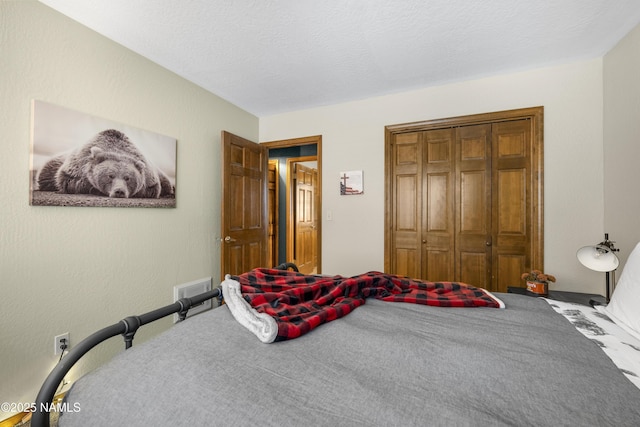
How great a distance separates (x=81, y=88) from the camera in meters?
1.99

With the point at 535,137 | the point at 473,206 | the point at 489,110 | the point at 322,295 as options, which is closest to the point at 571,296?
the point at 473,206

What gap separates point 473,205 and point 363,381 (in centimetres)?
261

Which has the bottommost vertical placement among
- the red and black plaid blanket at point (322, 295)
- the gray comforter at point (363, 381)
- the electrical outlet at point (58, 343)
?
the electrical outlet at point (58, 343)

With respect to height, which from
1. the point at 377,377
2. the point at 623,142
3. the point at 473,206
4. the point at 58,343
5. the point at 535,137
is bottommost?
the point at 58,343

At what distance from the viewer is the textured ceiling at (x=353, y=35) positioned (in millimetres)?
1838

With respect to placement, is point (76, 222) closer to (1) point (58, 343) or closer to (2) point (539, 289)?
(1) point (58, 343)

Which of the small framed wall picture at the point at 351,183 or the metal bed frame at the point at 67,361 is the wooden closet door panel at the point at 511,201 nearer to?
the small framed wall picture at the point at 351,183

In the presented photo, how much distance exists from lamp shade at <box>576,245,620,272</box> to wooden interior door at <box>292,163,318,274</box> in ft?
11.6

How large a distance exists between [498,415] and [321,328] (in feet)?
2.20

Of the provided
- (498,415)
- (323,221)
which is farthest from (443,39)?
(498,415)

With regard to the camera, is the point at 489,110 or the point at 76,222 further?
the point at 489,110

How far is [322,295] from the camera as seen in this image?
5.08ft

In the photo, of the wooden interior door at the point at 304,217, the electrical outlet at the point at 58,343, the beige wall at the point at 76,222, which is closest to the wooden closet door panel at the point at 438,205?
the wooden interior door at the point at 304,217

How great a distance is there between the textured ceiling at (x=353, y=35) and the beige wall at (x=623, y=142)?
17 centimetres
